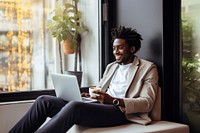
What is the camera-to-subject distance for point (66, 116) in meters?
2.05

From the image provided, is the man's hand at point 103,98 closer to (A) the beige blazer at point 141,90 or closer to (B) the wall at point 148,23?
(A) the beige blazer at point 141,90

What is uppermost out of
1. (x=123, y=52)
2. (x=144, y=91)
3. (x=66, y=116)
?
(x=123, y=52)

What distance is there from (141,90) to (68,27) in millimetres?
1092

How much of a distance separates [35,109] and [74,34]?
107 cm

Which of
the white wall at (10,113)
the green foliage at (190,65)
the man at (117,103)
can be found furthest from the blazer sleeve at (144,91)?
the white wall at (10,113)

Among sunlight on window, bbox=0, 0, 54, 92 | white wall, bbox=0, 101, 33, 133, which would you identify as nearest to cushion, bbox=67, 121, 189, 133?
white wall, bbox=0, 101, 33, 133

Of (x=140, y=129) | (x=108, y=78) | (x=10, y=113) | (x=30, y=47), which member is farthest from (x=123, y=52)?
(x=10, y=113)

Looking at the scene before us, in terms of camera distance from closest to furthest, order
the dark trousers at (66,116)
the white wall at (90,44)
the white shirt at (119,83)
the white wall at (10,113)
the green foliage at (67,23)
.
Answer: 1. the dark trousers at (66,116)
2. the white shirt at (119,83)
3. the white wall at (10,113)
4. the green foliage at (67,23)
5. the white wall at (90,44)

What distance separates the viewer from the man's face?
251cm

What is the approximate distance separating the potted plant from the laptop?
66 centimetres

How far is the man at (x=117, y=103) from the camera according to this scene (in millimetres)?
2100

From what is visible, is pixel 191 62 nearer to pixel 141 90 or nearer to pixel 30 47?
pixel 141 90

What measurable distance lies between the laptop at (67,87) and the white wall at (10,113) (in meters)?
0.42

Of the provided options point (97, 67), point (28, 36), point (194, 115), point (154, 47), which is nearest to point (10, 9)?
point (28, 36)
